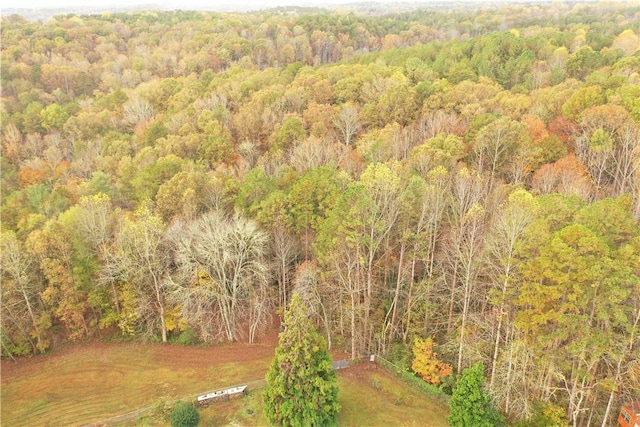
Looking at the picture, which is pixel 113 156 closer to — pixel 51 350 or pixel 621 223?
pixel 51 350

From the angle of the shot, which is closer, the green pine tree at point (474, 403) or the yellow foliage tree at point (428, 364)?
the green pine tree at point (474, 403)

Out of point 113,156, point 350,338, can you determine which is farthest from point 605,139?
point 113,156

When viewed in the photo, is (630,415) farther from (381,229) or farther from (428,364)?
(381,229)

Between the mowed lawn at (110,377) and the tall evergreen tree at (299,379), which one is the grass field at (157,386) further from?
the tall evergreen tree at (299,379)

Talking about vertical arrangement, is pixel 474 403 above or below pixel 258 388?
above

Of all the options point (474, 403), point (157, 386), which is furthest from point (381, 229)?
point (157, 386)

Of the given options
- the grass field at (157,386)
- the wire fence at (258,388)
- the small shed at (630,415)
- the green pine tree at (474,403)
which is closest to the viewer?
the small shed at (630,415)

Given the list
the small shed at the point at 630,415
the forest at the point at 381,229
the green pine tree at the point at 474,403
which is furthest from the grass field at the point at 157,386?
the small shed at the point at 630,415
